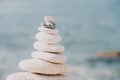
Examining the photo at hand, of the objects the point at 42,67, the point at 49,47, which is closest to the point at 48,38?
the point at 49,47

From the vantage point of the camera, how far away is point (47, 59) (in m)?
2.48

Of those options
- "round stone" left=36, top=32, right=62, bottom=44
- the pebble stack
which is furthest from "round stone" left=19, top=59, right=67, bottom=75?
"round stone" left=36, top=32, right=62, bottom=44

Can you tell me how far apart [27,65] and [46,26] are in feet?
0.95

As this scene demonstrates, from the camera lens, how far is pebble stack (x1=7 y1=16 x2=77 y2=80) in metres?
2.46

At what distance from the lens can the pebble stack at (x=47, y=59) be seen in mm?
2465

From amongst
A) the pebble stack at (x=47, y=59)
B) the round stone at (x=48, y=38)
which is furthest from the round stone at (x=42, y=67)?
the round stone at (x=48, y=38)

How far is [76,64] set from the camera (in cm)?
531

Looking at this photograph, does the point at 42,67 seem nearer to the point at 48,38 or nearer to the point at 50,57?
the point at 50,57

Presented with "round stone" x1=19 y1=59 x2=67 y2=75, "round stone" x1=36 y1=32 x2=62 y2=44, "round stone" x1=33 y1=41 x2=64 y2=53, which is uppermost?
"round stone" x1=36 y1=32 x2=62 y2=44

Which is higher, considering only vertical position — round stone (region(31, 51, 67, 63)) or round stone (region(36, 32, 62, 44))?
round stone (region(36, 32, 62, 44))

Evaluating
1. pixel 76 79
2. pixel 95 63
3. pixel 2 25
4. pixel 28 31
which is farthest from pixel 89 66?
pixel 76 79

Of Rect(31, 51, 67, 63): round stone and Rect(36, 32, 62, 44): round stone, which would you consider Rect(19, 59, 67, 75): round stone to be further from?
Rect(36, 32, 62, 44): round stone

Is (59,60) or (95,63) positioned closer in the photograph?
(59,60)

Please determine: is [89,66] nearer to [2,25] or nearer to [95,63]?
[95,63]
